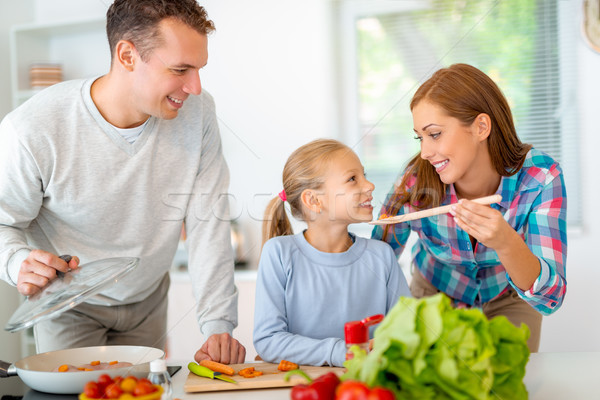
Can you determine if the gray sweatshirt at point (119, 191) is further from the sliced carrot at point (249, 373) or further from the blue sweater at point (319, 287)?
the sliced carrot at point (249, 373)

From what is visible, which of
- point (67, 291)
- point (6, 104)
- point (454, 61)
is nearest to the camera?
point (67, 291)

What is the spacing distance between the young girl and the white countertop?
0.71ft

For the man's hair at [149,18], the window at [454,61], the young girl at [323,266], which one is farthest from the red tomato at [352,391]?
the window at [454,61]

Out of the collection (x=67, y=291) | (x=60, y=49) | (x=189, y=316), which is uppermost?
(x=60, y=49)

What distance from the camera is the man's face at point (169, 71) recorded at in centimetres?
140

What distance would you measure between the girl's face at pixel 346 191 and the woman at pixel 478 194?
0.45 ft

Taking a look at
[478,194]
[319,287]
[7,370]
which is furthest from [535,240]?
[7,370]

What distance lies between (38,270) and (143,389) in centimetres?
41

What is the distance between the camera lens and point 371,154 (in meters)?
3.12

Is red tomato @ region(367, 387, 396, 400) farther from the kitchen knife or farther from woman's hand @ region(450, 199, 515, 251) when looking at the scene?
woman's hand @ region(450, 199, 515, 251)

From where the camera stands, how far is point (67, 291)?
39.2 inches

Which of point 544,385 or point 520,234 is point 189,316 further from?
point 544,385

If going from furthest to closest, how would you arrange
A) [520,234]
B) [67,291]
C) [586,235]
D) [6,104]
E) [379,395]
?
[6,104], [586,235], [520,234], [67,291], [379,395]

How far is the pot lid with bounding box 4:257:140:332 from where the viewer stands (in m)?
0.92
